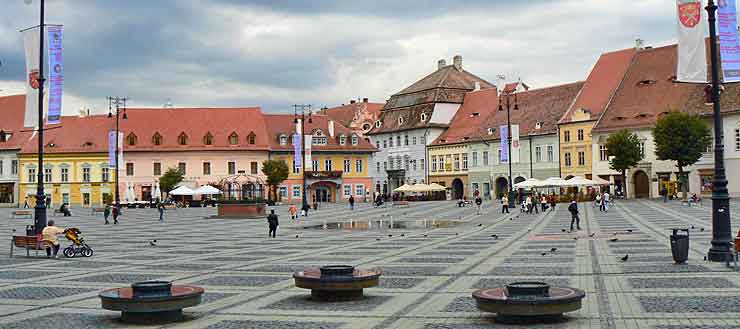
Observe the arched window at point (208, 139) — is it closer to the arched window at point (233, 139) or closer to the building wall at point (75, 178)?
the arched window at point (233, 139)

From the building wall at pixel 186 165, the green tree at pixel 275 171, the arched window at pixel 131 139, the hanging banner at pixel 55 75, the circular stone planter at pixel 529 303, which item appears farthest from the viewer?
the arched window at pixel 131 139

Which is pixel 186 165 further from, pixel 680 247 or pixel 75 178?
pixel 680 247

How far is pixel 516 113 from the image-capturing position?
275ft

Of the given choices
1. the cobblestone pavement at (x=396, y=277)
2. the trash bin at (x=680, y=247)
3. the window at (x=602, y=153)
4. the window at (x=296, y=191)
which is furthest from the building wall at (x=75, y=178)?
the trash bin at (x=680, y=247)

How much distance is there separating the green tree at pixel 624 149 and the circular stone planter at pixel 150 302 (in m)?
55.7

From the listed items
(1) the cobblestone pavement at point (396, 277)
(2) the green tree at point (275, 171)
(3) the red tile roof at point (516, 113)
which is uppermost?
(3) the red tile roof at point (516, 113)

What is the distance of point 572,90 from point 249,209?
1563 inches

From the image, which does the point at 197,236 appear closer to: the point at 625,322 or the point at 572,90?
the point at 625,322

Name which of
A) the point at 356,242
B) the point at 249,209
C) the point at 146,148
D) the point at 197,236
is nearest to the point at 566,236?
the point at 356,242

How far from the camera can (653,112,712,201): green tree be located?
59.5m

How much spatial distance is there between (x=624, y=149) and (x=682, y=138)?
190 inches

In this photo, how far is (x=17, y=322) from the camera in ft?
39.1

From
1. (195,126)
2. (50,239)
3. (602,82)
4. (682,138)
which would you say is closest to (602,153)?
(602,82)

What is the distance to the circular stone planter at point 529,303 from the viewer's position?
34.8 ft
